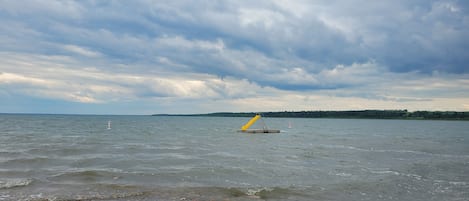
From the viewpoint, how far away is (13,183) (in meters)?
19.3

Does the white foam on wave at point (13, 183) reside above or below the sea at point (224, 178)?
above

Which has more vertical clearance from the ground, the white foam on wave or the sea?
the white foam on wave

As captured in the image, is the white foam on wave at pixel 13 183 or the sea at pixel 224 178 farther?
the white foam on wave at pixel 13 183

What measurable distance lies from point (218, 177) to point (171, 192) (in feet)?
16.8

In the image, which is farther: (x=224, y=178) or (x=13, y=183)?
(x=224, y=178)

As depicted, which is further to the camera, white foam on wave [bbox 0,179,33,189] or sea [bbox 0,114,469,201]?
white foam on wave [bbox 0,179,33,189]

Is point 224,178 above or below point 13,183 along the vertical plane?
below

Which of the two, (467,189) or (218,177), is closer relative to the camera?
(467,189)

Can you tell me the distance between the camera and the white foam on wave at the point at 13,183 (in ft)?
60.6

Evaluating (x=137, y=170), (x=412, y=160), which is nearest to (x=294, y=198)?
(x=137, y=170)

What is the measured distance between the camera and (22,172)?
76.0 feet

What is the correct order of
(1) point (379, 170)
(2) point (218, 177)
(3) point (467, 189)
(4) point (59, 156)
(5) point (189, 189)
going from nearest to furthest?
(5) point (189, 189), (3) point (467, 189), (2) point (218, 177), (1) point (379, 170), (4) point (59, 156)

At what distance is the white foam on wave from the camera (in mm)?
18484

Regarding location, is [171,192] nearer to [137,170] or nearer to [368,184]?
[137,170]
